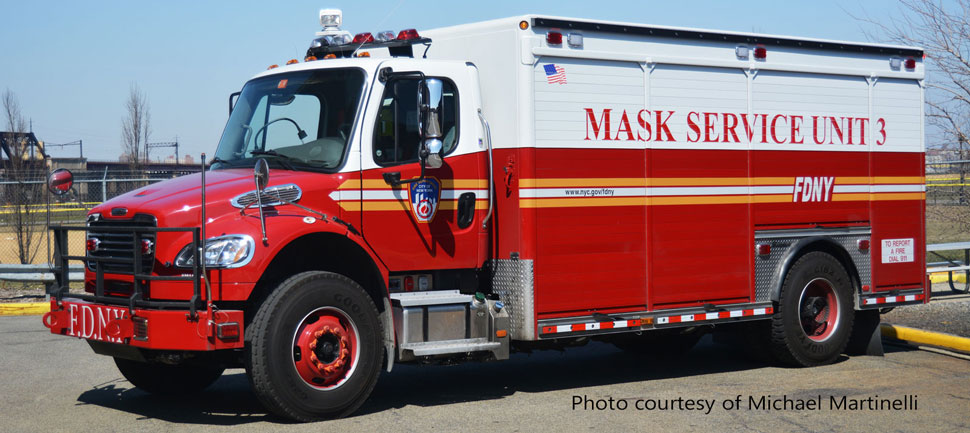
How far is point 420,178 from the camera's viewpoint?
812 cm

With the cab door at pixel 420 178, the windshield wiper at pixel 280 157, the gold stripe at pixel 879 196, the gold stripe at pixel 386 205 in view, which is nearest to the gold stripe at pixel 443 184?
the cab door at pixel 420 178

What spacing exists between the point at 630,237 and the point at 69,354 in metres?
6.00

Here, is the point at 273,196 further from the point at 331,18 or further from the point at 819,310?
the point at 819,310

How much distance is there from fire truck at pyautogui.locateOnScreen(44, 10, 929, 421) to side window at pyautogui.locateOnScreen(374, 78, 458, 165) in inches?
0.7

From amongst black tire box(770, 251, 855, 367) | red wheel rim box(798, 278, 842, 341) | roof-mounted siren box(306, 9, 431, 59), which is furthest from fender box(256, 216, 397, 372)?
red wheel rim box(798, 278, 842, 341)

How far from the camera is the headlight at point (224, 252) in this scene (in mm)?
7035

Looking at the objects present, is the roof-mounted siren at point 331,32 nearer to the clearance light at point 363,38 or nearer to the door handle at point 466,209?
the clearance light at point 363,38

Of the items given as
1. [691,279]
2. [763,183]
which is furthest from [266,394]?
[763,183]

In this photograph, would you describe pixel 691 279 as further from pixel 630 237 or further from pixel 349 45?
pixel 349 45

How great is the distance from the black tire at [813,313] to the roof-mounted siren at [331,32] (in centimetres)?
480

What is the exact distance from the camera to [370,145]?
7965mm

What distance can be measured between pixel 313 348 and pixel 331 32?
3061 mm

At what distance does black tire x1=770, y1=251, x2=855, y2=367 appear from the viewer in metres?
10.0

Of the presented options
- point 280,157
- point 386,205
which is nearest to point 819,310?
point 386,205
